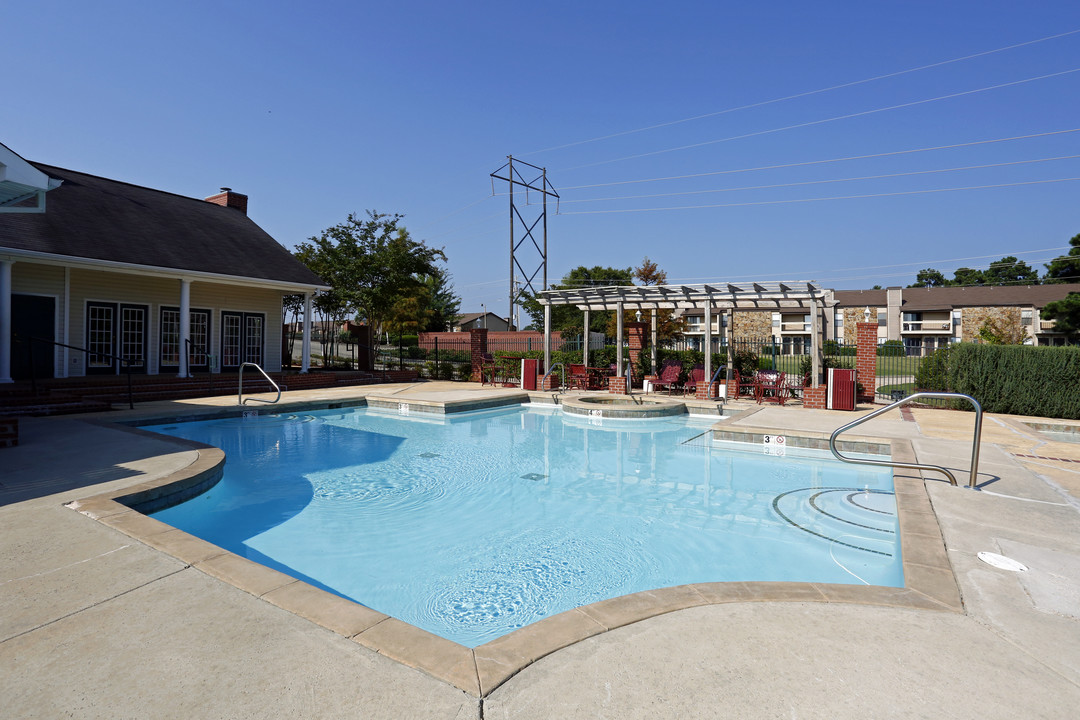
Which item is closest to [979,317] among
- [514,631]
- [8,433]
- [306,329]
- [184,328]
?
[306,329]

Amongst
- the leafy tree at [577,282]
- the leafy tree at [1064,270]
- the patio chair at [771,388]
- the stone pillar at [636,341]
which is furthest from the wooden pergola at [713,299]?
the leafy tree at [1064,270]

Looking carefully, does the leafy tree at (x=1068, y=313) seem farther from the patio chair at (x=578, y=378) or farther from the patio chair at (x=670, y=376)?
the patio chair at (x=578, y=378)

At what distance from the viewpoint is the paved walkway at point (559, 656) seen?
2.04 meters

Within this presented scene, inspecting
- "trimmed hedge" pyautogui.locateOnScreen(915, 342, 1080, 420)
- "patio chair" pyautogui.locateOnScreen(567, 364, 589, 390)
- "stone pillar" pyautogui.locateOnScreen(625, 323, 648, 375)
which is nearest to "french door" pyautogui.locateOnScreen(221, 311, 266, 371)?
"patio chair" pyautogui.locateOnScreen(567, 364, 589, 390)

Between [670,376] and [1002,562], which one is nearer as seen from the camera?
[1002,562]

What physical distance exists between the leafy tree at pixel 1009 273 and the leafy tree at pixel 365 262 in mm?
77242

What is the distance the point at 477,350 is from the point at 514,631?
1772 centimetres

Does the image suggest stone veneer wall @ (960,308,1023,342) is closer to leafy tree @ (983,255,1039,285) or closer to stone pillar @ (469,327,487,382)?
leafy tree @ (983,255,1039,285)

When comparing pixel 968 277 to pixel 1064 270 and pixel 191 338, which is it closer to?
pixel 1064 270

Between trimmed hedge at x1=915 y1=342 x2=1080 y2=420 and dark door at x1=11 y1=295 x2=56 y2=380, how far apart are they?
69.6ft

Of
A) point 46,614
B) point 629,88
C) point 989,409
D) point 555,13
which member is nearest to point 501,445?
point 46,614

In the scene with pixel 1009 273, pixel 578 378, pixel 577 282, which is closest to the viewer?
pixel 578 378

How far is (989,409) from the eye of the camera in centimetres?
1246

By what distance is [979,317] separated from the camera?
163 feet
